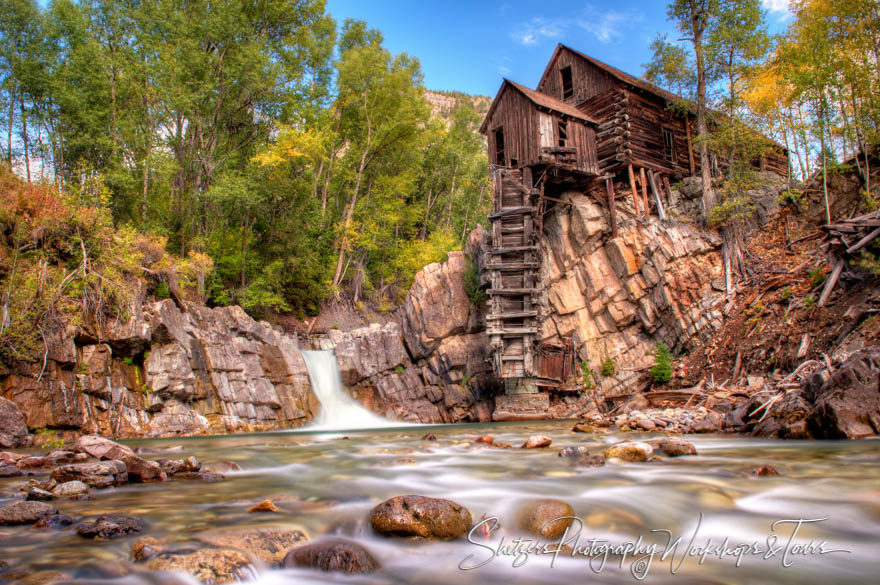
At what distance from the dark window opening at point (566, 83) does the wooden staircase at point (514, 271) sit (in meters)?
8.09

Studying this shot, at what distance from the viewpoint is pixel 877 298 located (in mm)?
11008

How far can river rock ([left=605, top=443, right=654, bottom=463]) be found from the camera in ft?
23.4

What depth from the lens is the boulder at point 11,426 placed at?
10273 mm

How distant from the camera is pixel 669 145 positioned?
2625 cm

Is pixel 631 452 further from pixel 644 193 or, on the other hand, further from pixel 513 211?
pixel 644 193

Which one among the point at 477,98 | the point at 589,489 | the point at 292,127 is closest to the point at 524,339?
the point at 589,489

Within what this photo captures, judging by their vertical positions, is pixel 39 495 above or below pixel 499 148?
below

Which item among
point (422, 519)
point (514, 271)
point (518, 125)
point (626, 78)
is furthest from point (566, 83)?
point (422, 519)

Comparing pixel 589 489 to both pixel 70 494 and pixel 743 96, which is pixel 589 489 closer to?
pixel 70 494

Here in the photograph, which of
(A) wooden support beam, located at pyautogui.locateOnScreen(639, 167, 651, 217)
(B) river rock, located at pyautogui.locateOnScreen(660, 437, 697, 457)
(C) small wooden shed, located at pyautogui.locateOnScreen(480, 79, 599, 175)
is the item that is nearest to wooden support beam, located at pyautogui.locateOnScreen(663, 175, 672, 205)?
(A) wooden support beam, located at pyautogui.locateOnScreen(639, 167, 651, 217)

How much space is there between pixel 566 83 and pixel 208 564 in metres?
29.7

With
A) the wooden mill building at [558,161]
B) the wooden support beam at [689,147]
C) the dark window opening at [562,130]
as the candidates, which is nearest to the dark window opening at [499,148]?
the wooden mill building at [558,161]

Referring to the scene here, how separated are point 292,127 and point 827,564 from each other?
28215 mm

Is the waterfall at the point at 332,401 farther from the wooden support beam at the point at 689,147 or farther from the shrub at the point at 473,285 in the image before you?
the wooden support beam at the point at 689,147
